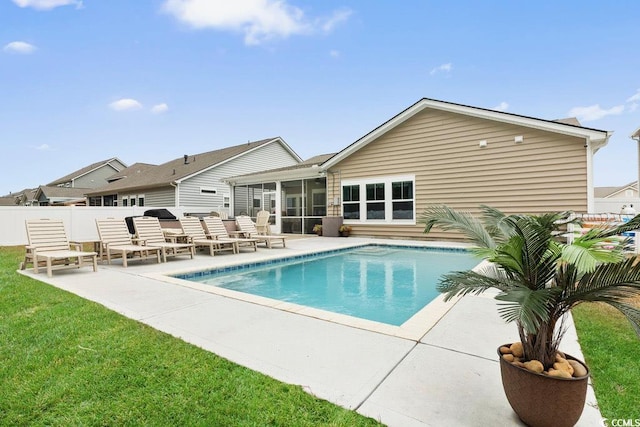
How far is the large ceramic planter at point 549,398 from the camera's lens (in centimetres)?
169

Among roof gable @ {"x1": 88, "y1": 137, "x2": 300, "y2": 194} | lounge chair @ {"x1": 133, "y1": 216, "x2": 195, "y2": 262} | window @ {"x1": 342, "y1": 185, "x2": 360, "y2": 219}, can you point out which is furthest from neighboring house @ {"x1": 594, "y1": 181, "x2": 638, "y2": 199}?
lounge chair @ {"x1": 133, "y1": 216, "x2": 195, "y2": 262}

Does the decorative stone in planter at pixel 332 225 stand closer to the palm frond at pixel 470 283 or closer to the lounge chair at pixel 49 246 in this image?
the lounge chair at pixel 49 246

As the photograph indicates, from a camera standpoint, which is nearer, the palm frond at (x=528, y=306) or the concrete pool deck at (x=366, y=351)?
the palm frond at (x=528, y=306)

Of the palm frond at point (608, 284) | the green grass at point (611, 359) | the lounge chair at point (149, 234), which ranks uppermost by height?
the palm frond at point (608, 284)

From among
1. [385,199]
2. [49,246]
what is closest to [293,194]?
[385,199]

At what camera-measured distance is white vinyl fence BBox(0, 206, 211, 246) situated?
40.9 feet

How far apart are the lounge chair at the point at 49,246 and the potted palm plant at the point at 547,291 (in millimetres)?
7322

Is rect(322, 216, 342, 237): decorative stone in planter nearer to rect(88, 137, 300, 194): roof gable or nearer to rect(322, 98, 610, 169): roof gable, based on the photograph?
rect(322, 98, 610, 169): roof gable

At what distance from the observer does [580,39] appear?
1361 cm

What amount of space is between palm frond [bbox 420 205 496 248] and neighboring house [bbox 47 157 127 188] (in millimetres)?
41033

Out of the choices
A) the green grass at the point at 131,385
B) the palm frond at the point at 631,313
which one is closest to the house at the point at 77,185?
the green grass at the point at 131,385

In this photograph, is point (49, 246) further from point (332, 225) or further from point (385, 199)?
point (385, 199)

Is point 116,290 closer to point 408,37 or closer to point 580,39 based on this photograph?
point 408,37

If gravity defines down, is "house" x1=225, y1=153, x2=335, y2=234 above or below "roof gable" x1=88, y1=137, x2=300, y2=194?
below
